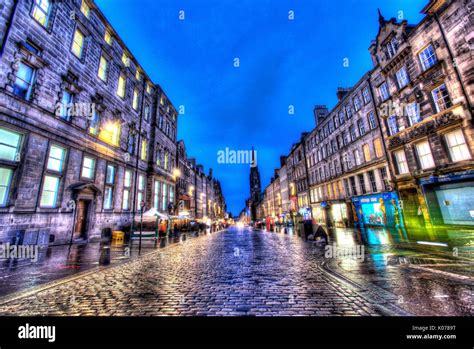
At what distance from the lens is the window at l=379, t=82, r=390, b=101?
19.3m

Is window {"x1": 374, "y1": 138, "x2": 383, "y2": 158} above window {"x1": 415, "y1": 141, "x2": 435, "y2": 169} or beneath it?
above

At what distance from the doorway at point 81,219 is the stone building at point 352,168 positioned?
2682 cm

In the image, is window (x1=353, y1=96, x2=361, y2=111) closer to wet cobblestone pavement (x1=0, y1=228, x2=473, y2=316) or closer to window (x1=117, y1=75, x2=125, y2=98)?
wet cobblestone pavement (x1=0, y1=228, x2=473, y2=316)

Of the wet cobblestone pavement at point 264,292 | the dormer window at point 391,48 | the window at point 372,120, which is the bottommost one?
the wet cobblestone pavement at point 264,292

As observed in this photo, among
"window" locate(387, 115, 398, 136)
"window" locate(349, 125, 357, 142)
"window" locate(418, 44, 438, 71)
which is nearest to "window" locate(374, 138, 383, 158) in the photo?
"window" locate(387, 115, 398, 136)

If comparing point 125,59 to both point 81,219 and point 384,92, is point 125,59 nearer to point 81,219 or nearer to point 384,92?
point 81,219

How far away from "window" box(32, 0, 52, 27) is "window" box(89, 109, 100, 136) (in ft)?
19.6

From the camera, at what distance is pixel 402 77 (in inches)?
698

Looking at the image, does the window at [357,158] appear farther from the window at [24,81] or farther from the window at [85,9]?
the window at [85,9]

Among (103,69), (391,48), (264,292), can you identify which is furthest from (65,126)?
(391,48)

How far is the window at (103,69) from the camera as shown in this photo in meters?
17.4

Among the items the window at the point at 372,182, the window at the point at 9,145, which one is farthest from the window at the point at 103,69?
the window at the point at 372,182
